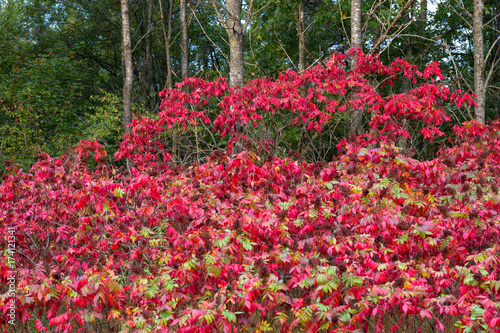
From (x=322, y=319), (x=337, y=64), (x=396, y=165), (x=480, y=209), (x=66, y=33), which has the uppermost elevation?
(x=66, y=33)

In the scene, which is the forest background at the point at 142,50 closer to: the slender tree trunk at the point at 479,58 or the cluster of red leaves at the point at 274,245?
the slender tree trunk at the point at 479,58

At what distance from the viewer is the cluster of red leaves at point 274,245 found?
3.41 meters

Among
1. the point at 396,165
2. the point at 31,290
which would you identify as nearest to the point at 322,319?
the point at 396,165

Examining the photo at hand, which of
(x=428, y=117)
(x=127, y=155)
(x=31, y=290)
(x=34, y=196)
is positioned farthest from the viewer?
(x=127, y=155)

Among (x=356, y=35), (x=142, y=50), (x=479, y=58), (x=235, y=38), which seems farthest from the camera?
(x=142, y=50)

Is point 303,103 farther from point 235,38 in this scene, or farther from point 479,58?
point 479,58

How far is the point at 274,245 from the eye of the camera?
4.05 metres

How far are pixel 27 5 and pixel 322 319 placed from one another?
2247 cm

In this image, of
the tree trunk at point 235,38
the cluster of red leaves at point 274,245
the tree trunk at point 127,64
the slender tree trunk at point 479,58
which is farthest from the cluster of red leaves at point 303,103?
the tree trunk at point 127,64

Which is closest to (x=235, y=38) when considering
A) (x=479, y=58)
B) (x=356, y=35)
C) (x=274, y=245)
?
(x=356, y=35)

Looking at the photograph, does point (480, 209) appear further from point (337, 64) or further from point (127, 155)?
point (127, 155)

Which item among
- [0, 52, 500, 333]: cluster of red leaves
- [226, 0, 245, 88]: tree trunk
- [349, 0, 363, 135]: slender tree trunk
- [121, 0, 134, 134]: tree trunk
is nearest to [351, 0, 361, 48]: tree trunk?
[349, 0, 363, 135]: slender tree trunk

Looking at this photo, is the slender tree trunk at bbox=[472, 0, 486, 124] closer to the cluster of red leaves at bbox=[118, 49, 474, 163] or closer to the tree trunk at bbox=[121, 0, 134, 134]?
the cluster of red leaves at bbox=[118, 49, 474, 163]

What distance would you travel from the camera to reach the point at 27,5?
2033 centimetres
